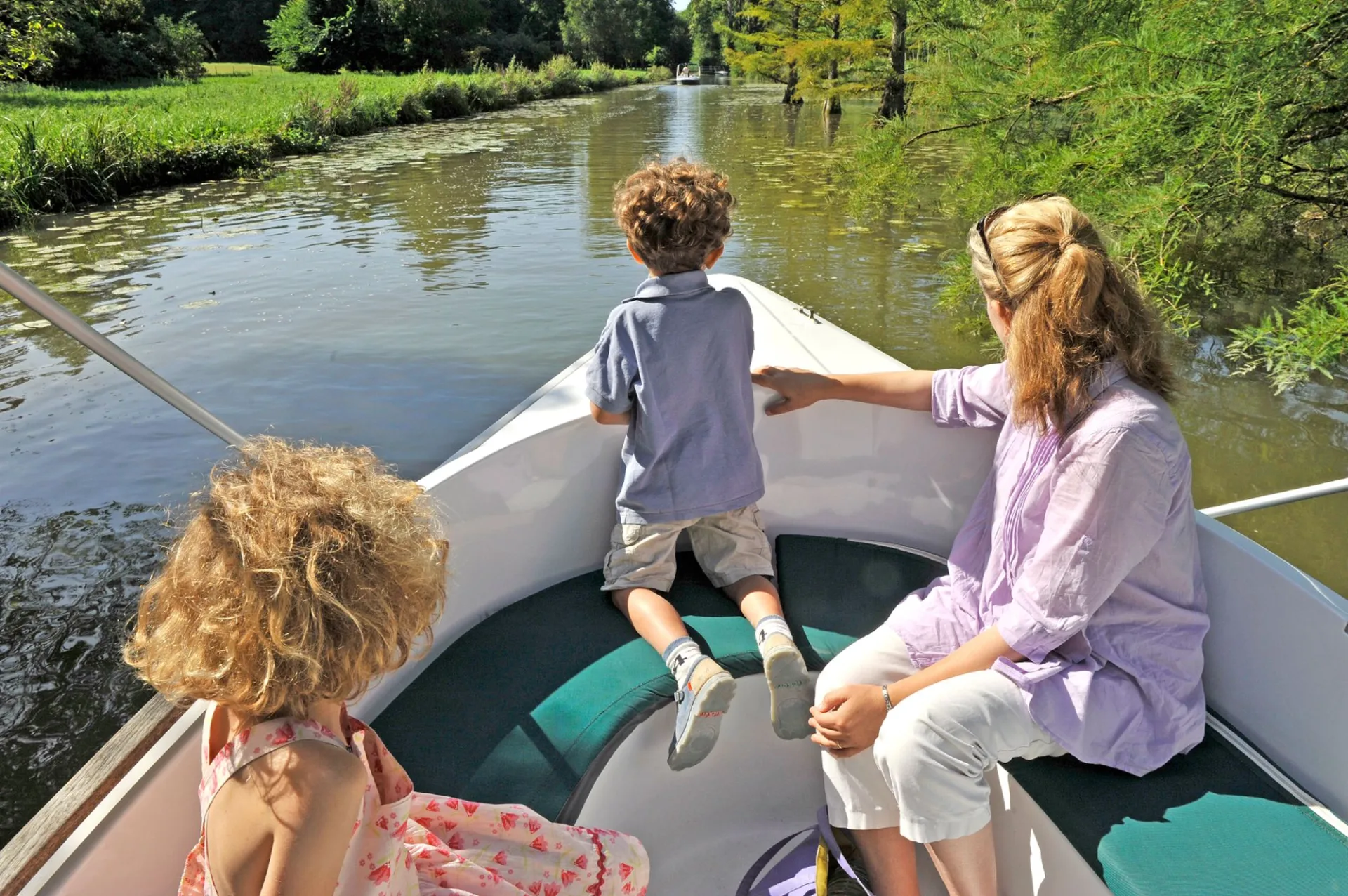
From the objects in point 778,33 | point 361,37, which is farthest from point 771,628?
point 361,37

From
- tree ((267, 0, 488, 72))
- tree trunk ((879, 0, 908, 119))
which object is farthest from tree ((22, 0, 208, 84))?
tree trunk ((879, 0, 908, 119))

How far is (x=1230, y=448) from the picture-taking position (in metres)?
4.01

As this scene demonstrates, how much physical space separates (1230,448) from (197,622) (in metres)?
4.37

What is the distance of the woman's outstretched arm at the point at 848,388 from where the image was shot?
1.78 metres

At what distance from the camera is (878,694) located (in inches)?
50.4

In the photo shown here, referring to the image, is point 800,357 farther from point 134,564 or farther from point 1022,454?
point 134,564

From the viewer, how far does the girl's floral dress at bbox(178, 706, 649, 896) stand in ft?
2.79

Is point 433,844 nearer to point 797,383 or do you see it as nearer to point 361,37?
point 797,383

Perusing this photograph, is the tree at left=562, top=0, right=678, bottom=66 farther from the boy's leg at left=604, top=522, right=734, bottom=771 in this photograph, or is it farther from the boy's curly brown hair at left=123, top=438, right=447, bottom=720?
the boy's curly brown hair at left=123, top=438, right=447, bottom=720

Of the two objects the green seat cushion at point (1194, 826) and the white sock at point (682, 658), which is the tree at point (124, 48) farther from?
the green seat cushion at point (1194, 826)

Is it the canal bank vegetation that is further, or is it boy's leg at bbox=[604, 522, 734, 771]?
the canal bank vegetation

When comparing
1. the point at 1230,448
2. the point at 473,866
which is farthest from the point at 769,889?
the point at 1230,448

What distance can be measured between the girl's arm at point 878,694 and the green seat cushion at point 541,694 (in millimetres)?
303

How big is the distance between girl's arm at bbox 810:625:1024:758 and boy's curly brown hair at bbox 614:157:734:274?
854 mm
